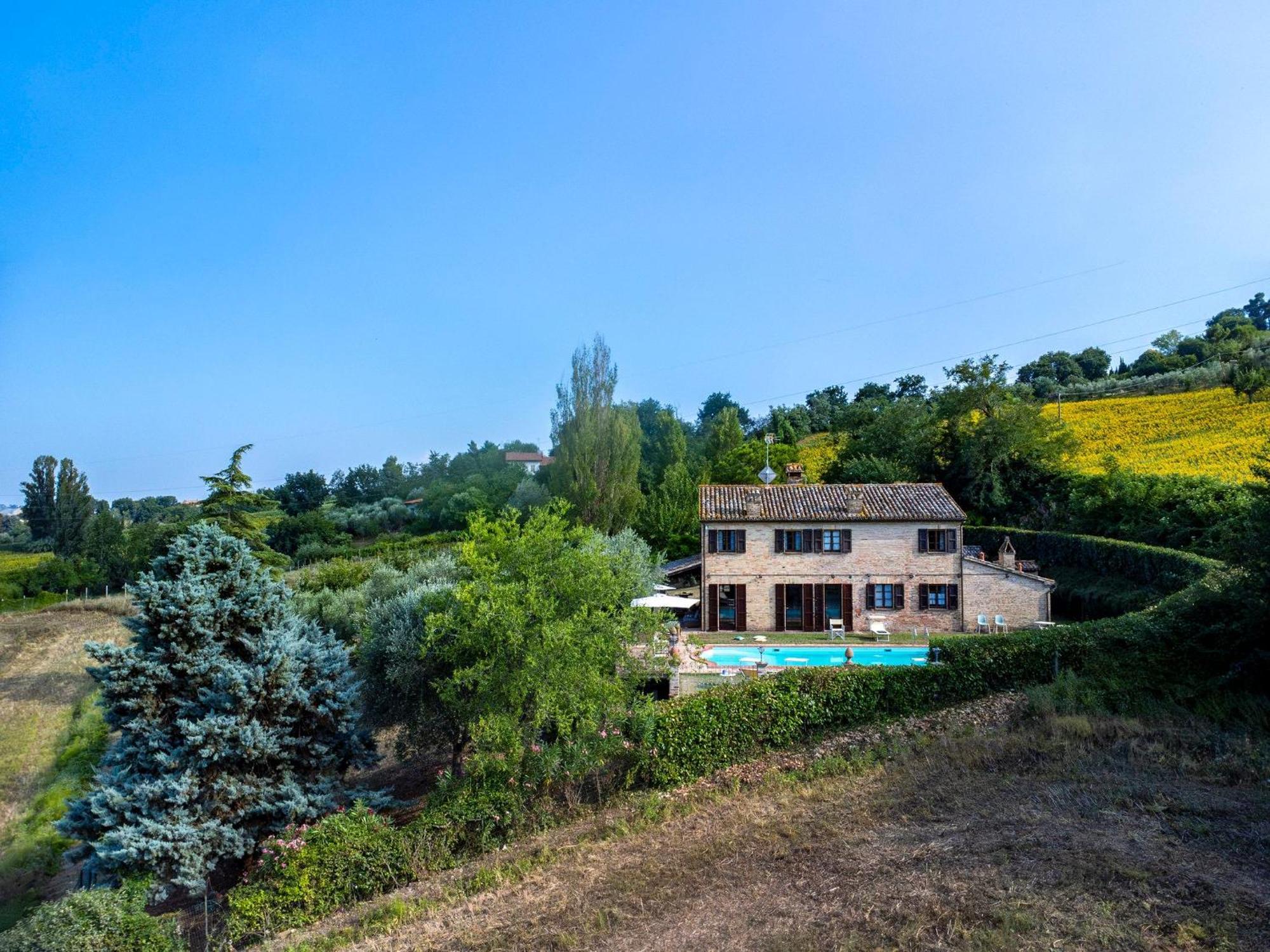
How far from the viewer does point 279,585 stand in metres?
14.1

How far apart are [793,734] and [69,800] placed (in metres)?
13.2

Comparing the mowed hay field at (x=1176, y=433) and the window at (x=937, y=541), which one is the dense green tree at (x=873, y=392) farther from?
the window at (x=937, y=541)

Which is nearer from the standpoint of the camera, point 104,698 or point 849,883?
point 849,883

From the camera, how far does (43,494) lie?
56.9 meters

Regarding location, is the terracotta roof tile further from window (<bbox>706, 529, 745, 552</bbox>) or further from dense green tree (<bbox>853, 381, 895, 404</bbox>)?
dense green tree (<bbox>853, 381, 895, 404</bbox>)

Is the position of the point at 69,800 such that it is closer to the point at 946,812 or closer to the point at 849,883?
the point at 849,883

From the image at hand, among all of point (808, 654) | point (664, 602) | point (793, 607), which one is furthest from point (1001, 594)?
point (664, 602)

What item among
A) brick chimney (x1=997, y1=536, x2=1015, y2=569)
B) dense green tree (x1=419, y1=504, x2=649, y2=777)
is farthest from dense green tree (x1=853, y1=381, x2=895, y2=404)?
dense green tree (x1=419, y1=504, x2=649, y2=777)

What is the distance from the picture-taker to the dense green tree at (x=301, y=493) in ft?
224

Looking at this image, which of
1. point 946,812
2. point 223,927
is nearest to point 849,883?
point 946,812

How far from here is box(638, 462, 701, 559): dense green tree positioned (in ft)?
135

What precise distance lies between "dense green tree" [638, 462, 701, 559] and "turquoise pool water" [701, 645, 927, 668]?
1721 centimetres

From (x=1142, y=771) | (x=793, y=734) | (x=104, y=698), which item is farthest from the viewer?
(x=793, y=734)

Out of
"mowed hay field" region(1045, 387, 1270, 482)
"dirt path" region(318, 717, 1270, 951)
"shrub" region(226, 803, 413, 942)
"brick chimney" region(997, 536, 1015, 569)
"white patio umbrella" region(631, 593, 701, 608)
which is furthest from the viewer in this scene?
"mowed hay field" region(1045, 387, 1270, 482)
